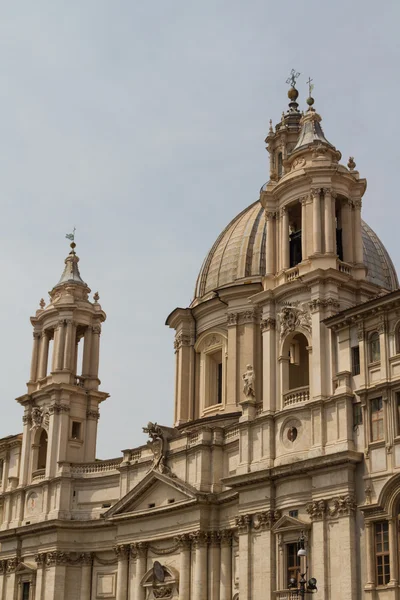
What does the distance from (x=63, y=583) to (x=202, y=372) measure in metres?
14.3

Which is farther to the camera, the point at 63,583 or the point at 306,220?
the point at 63,583

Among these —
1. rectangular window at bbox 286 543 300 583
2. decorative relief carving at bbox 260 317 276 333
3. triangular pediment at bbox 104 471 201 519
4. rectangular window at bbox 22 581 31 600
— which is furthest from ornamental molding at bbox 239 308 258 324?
rectangular window at bbox 22 581 31 600

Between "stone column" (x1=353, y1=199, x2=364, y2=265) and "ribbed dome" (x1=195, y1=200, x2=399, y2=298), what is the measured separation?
30.6ft

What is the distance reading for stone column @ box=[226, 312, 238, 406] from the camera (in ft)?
178

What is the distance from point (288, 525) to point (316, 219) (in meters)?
14.0

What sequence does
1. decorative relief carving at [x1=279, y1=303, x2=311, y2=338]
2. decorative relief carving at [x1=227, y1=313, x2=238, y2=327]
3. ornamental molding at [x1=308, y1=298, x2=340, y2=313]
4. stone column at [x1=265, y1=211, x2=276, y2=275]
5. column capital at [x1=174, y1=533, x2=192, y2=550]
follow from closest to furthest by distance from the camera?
ornamental molding at [x1=308, y1=298, x2=340, y2=313]
decorative relief carving at [x1=279, y1=303, x2=311, y2=338]
stone column at [x1=265, y1=211, x2=276, y2=275]
column capital at [x1=174, y1=533, x2=192, y2=550]
decorative relief carving at [x1=227, y1=313, x2=238, y2=327]

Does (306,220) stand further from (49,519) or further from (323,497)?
(49,519)

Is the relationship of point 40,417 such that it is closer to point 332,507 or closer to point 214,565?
point 214,565

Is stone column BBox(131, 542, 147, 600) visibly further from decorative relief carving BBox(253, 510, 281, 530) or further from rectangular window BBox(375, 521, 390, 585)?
rectangular window BBox(375, 521, 390, 585)

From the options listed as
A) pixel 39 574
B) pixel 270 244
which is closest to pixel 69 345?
pixel 39 574

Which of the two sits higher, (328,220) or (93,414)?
(328,220)

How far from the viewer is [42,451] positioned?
62.3 meters

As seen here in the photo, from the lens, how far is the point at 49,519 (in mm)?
57531

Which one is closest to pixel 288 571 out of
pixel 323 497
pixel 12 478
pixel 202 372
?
pixel 323 497
